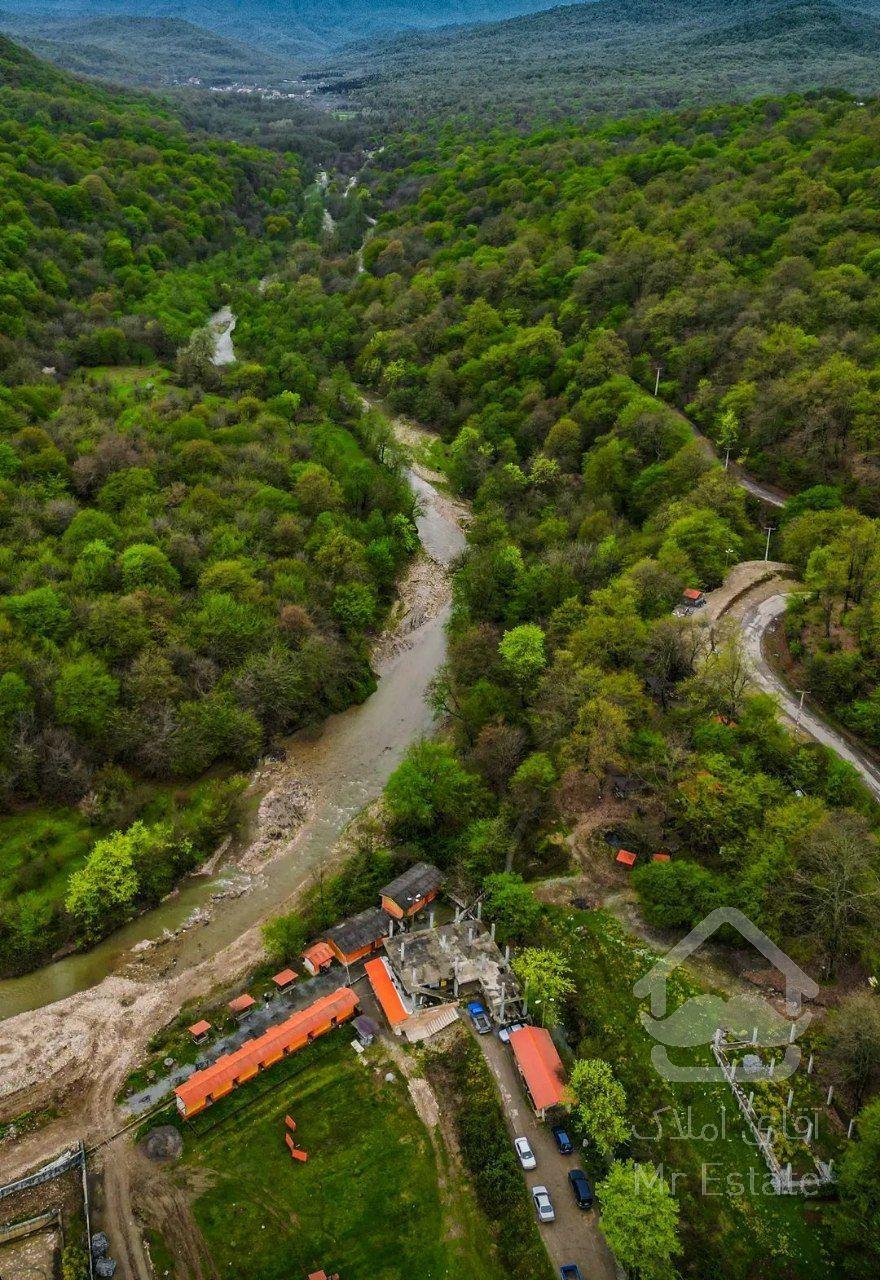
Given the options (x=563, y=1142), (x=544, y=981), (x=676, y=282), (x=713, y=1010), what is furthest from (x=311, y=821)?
(x=676, y=282)

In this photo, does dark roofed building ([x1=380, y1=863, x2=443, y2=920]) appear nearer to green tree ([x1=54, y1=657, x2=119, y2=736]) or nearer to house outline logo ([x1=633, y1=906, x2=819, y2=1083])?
house outline logo ([x1=633, y1=906, x2=819, y2=1083])

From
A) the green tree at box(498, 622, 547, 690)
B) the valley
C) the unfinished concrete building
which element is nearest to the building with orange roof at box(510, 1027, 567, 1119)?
the valley

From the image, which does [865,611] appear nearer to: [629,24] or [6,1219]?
[6,1219]

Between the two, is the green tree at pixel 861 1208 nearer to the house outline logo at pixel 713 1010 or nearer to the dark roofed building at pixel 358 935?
the house outline logo at pixel 713 1010

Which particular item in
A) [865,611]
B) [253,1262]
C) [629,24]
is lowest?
[253,1262]

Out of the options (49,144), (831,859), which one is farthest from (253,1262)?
(49,144)

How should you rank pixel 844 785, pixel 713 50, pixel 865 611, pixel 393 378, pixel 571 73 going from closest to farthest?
pixel 844 785
pixel 865 611
pixel 393 378
pixel 713 50
pixel 571 73
